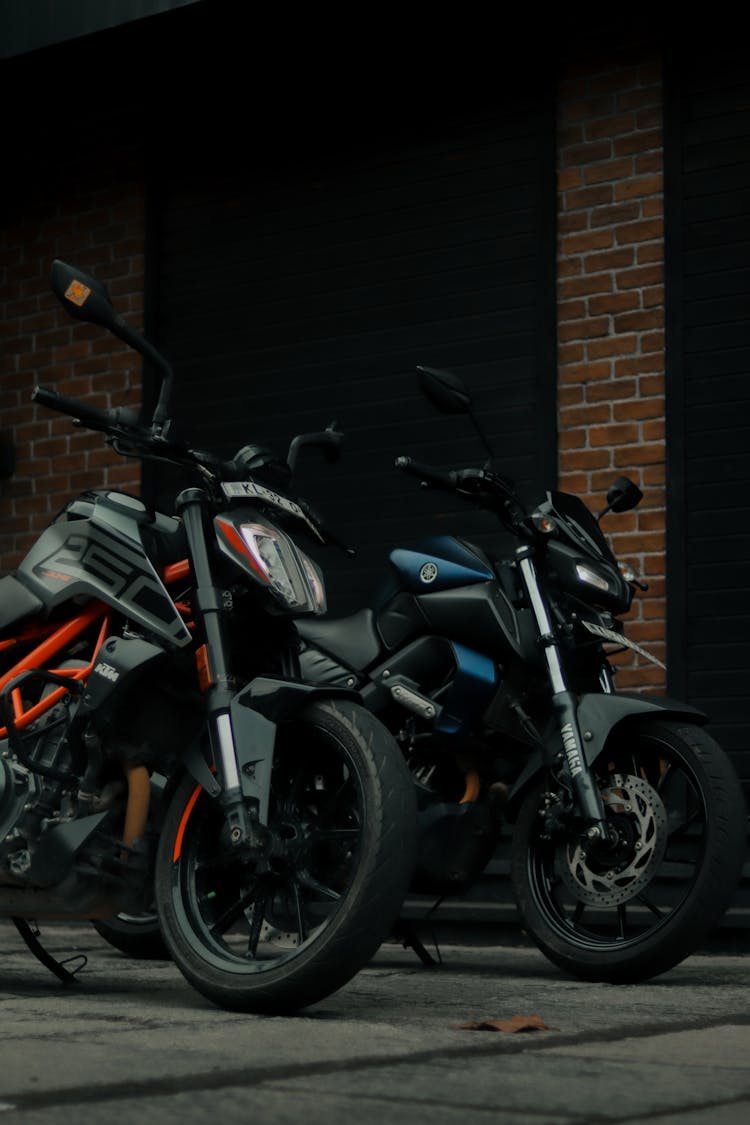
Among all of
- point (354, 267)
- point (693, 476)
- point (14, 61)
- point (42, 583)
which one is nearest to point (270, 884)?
point (42, 583)

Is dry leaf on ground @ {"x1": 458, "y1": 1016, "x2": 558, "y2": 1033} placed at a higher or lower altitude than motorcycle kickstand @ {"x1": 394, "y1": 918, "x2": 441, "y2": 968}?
higher

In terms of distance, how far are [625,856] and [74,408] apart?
200 cm

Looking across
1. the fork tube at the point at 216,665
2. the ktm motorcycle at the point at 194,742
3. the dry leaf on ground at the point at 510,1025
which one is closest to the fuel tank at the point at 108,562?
the ktm motorcycle at the point at 194,742

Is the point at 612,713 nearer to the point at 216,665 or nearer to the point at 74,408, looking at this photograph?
the point at 216,665

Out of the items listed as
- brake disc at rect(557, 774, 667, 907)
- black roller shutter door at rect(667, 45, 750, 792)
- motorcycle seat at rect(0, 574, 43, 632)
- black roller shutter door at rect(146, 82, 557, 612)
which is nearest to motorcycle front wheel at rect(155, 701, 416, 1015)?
motorcycle seat at rect(0, 574, 43, 632)

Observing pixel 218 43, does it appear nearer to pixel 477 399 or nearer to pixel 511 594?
pixel 477 399

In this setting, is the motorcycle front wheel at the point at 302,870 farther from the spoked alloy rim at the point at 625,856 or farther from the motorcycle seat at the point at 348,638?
the motorcycle seat at the point at 348,638

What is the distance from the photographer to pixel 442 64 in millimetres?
7898

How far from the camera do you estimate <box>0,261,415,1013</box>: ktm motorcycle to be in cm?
385

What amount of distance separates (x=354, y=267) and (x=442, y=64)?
103cm

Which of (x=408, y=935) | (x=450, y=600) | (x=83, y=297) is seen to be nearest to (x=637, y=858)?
(x=408, y=935)

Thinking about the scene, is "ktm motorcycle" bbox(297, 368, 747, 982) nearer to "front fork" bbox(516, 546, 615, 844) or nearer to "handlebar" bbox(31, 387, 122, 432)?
"front fork" bbox(516, 546, 615, 844)

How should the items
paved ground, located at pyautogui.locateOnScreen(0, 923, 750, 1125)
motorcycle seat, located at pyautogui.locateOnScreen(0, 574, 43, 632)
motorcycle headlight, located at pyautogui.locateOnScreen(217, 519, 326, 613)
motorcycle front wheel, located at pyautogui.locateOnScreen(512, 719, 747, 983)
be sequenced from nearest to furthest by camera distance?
paved ground, located at pyautogui.locateOnScreen(0, 923, 750, 1125), motorcycle headlight, located at pyautogui.locateOnScreen(217, 519, 326, 613), motorcycle seat, located at pyautogui.locateOnScreen(0, 574, 43, 632), motorcycle front wheel, located at pyautogui.locateOnScreen(512, 719, 747, 983)

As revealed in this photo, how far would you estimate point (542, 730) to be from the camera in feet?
17.4
